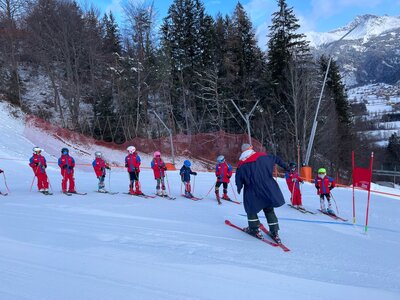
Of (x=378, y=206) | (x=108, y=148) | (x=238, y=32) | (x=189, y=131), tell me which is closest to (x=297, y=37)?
(x=238, y=32)

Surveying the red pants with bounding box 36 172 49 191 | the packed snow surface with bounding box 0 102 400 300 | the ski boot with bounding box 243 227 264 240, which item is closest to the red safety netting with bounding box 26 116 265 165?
the red pants with bounding box 36 172 49 191

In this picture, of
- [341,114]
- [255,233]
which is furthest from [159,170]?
[341,114]

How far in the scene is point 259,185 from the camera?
237 inches

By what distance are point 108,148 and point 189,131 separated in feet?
35.1

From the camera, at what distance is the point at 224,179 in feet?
37.7

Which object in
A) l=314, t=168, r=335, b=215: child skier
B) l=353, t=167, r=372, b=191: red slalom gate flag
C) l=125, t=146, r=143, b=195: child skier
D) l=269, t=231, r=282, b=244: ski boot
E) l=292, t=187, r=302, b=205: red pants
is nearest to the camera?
l=269, t=231, r=282, b=244: ski boot

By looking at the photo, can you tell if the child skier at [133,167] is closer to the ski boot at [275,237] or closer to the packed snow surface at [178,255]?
the packed snow surface at [178,255]

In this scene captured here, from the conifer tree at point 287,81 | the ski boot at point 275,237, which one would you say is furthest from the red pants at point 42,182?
the conifer tree at point 287,81

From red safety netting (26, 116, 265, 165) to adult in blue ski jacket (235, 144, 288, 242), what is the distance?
69.3 feet

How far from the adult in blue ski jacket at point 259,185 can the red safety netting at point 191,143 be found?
21120 mm

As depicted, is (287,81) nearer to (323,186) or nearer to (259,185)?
(323,186)

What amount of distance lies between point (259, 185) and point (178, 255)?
1.95m

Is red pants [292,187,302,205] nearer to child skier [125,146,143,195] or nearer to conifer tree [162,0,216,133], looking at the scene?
child skier [125,146,143,195]

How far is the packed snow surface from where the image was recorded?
12.4 feet
